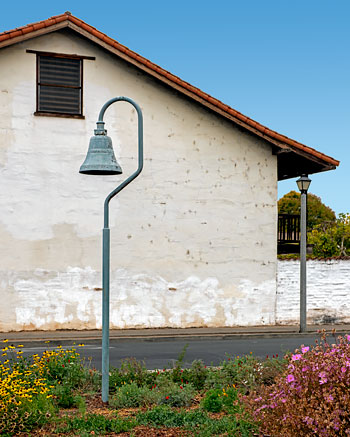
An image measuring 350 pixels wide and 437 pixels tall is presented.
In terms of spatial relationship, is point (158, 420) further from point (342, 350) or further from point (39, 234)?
point (39, 234)

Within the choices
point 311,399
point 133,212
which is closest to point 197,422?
point 311,399

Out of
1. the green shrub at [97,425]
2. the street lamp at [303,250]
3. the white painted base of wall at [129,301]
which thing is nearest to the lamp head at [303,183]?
the street lamp at [303,250]

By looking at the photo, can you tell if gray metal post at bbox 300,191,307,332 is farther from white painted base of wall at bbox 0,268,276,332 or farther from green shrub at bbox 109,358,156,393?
green shrub at bbox 109,358,156,393

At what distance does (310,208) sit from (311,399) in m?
73.3

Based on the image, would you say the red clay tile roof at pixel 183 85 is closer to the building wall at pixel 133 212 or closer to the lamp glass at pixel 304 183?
the building wall at pixel 133 212

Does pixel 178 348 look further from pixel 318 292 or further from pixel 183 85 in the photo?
pixel 183 85

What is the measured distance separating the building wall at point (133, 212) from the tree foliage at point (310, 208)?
55603 mm

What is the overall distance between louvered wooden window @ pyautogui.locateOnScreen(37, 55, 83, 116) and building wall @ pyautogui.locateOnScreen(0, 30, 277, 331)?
10.6 inches

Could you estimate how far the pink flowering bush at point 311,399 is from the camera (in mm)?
5672

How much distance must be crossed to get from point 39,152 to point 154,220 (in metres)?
3.92

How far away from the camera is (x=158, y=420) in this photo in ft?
24.3

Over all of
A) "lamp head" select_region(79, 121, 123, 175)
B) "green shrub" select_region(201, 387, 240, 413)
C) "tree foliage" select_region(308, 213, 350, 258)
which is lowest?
"green shrub" select_region(201, 387, 240, 413)

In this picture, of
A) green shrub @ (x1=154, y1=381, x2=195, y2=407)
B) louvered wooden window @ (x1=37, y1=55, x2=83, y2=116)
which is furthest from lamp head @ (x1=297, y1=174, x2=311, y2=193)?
green shrub @ (x1=154, y1=381, x2=195, y2=407)

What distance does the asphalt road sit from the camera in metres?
13.5
